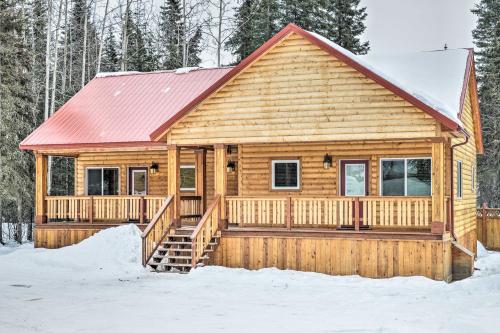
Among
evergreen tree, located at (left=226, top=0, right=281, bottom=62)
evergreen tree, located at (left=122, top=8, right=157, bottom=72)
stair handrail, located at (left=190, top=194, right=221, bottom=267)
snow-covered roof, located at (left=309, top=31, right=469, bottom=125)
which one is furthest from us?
evergreen tree, located at (left=122, top=8, right=157, bottom=72)

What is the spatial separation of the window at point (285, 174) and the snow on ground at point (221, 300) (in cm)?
424

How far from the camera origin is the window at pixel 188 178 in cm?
2397

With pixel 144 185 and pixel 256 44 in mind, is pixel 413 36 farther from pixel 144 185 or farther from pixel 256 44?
pixel 144 185

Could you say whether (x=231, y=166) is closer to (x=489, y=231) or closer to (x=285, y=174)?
(x=285, y=174)

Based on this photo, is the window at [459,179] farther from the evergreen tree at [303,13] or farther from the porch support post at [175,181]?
the evergreen tree at [303,13]

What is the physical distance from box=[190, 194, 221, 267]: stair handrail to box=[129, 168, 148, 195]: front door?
642 cm

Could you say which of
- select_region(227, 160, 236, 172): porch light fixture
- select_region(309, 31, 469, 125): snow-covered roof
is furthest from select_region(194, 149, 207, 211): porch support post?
select_region(309, 31, 469, 125): snow-covered roof

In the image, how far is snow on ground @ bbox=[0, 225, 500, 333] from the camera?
11.2m

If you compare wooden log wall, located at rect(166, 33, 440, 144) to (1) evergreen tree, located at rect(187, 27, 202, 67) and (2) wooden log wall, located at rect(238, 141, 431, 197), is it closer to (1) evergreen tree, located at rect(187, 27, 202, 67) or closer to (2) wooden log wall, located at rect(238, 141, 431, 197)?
(2) wooden log wall, located at rect(238, 141, 431, 197)

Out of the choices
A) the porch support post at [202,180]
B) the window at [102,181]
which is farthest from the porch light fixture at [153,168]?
the porch support post at [202,180]

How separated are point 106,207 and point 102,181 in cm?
203

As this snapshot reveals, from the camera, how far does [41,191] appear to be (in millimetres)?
23344

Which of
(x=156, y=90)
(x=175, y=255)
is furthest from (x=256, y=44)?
(x=175, y=255)

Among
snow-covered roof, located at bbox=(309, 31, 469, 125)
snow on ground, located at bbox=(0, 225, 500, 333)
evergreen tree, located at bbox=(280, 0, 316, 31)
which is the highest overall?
evergreen tree, located at bbox=(280, 0, 316, 31)
